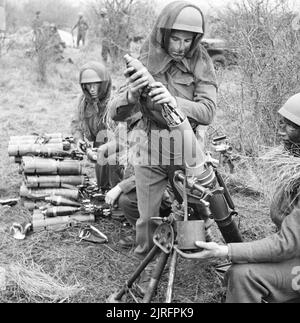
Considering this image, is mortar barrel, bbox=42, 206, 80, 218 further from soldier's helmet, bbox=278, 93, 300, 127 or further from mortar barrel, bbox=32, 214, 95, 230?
soldier's helmet, bbox=278, 93, 300, 127

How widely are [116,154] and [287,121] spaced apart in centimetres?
254

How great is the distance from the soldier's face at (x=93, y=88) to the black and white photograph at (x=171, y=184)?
0.04ft

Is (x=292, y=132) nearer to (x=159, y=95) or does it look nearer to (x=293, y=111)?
(x=293, y=111)

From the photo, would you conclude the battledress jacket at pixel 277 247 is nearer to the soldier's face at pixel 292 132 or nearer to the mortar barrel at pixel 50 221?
the soldier's face at pixel 292 132

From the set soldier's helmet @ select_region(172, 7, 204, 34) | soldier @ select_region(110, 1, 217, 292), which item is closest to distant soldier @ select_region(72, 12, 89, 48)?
soldier @ select_region(110, 1, 217, 292)

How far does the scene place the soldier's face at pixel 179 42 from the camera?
2.92 metres

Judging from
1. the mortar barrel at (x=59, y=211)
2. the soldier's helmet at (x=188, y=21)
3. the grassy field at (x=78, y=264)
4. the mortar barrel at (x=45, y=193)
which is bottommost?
the grassy field at (x=78, y=264)

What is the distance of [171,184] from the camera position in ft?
11.1

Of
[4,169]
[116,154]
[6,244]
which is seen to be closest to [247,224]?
[116,154]

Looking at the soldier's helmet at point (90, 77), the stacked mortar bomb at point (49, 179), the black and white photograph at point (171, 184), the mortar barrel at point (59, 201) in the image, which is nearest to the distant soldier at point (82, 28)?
the black and white photograph at point (171, 184)

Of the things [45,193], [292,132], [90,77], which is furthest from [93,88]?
[292,132]

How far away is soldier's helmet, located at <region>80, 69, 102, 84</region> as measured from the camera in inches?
208

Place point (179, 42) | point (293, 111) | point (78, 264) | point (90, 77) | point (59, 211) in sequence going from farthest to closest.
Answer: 1. point (90, 77)
2. point (59, 211)
3. point (78, 264)
4. point (179, 42)
5. point (293, 111)

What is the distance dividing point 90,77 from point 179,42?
2521 millimetres
